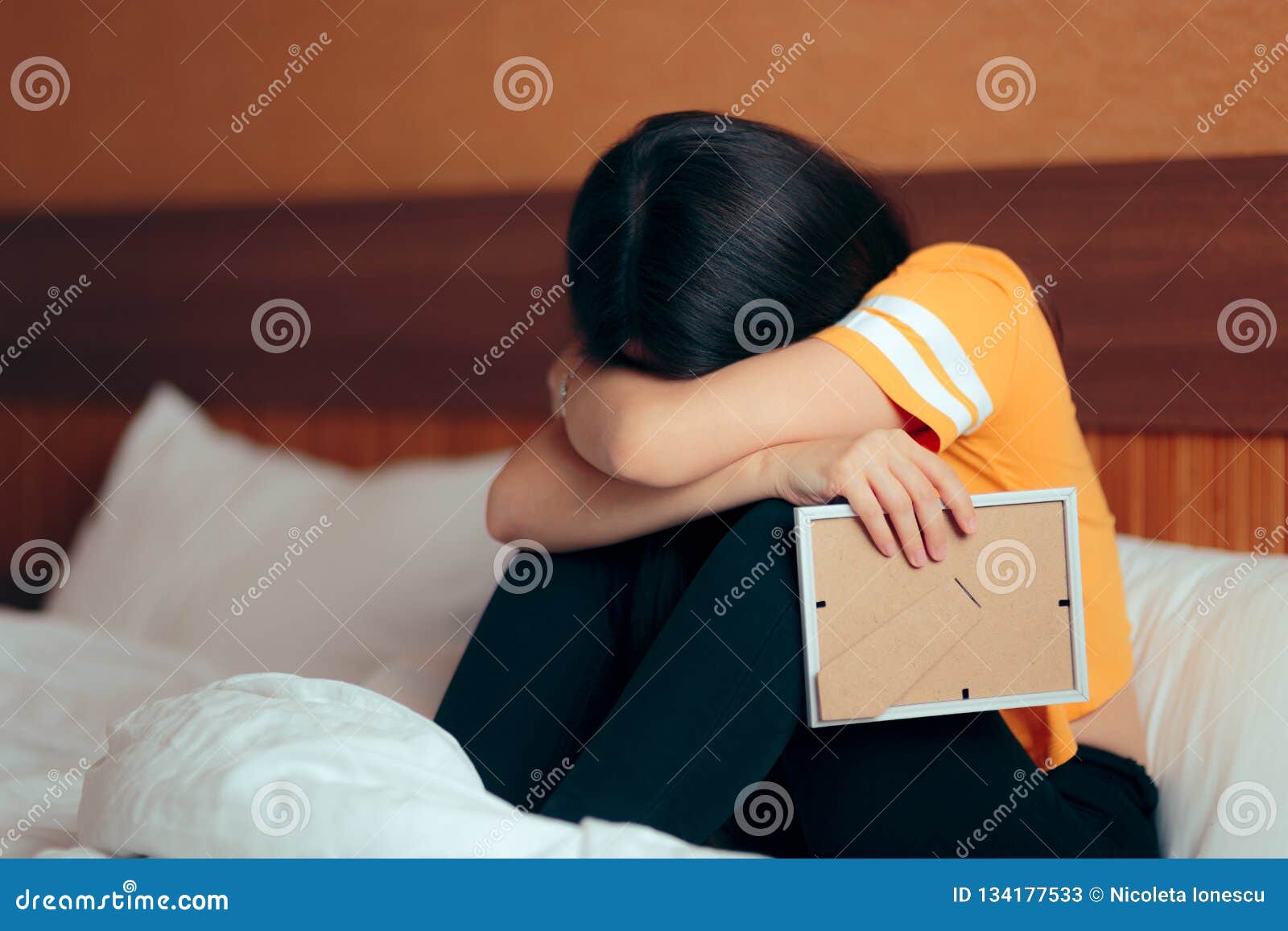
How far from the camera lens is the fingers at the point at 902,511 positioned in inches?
25.2

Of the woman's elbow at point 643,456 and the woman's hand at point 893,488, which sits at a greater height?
the woman's hand at point 893,488

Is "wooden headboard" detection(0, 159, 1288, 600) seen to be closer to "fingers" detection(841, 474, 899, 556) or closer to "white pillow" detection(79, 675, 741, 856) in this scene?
"fingers" detection(841, 474, 899, 556)

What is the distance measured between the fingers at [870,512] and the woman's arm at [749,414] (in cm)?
6

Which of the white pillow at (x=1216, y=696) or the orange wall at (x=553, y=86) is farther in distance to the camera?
the orange wall at (x=553, y=86)

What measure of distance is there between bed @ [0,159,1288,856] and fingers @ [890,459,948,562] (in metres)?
0.22

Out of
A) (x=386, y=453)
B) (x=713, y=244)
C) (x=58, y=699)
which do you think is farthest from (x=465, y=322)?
(x=713, y=244)

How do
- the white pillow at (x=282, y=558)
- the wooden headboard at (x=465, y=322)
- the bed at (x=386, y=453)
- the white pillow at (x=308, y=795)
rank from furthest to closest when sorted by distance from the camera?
the white pillow at (x=282, y=558) < the wooden headboard at (x=465, y=322) < the bed at (x=386, y=453) < the white pillow at (x=308, y=795)

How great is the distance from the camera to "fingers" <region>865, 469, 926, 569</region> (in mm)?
641

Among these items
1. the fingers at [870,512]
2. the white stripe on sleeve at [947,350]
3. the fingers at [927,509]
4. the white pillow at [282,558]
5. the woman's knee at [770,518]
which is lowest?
the white pillow at [282,558]

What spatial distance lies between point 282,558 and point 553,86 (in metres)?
0.69

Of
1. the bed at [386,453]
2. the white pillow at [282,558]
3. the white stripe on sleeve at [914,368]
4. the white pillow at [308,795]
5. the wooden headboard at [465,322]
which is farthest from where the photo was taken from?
the white pillow at [282,558]

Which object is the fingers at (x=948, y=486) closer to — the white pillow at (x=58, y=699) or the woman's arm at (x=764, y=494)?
the woman's arm at (x=764, y=494)

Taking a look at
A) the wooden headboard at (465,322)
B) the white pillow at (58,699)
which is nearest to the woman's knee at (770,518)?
the wooden headboard at (465,322)

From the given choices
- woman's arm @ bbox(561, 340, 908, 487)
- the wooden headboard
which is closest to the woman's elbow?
woman's arm @ bbox(561, 340, 908, 487)
